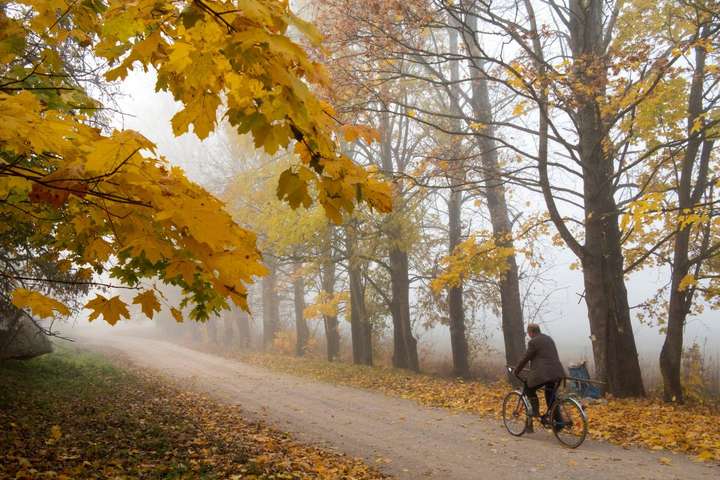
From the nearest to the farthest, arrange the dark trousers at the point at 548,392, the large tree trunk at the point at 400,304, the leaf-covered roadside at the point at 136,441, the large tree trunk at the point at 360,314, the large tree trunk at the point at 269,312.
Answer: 1. the leaf-covered roadside at the point at 136,441
2. the dark trousers at the point at 548,392
3. the large tree trunk at the point at 400,304
4. the large tree trunk at the point at 360,314
5. the large tree trunk at the point at 269,312

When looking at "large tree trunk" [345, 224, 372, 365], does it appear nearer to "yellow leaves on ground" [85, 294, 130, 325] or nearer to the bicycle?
the bicycle

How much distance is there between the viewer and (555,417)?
7164 millimetres

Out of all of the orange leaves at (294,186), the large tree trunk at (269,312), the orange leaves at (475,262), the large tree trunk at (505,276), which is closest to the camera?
the orange leaves at (294,186)

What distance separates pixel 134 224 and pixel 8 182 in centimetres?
62

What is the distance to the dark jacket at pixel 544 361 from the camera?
7227 mm

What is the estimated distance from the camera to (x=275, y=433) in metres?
7.97

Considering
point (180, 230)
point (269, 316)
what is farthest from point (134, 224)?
point (269, 316)

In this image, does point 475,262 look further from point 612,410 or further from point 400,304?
point 400,304

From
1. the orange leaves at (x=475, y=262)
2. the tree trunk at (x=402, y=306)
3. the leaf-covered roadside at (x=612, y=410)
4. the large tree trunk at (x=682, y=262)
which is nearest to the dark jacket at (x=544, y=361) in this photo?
the leaf-covered roadside at (x=612, y=410)

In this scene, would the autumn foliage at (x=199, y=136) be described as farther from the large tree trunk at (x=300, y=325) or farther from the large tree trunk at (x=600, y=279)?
the large tree trunk at (x=300, y=325)

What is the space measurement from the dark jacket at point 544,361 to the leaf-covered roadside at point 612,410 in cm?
132

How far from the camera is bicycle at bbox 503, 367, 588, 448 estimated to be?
272 inches

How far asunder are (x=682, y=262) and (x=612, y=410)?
381 cm

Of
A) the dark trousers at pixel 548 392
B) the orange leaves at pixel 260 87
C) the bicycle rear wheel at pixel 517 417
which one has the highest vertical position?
the orange leaves at pixel 260 87
